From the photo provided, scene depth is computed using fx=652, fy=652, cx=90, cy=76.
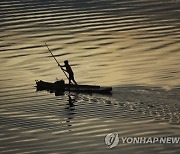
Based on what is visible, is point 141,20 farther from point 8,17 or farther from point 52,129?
point 52,129

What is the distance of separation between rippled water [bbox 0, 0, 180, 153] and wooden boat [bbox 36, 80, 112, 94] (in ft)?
1.27

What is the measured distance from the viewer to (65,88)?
30.8 meters

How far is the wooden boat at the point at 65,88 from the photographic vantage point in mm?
29250

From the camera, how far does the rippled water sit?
931 inches

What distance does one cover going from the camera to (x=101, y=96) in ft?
94.2

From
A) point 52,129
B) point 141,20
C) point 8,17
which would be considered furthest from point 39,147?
point 8,17

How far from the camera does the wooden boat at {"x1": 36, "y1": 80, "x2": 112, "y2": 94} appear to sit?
2925cm

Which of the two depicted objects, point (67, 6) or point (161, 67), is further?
point (67, 6)

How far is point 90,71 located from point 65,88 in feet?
12.1

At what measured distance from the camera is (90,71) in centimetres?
3422

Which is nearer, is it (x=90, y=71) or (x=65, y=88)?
(x=65, y=88)

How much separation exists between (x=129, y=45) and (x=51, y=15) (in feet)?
44.4

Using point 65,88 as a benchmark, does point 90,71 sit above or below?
above

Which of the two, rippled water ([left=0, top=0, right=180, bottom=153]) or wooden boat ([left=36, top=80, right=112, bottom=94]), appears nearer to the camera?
rippled water ([left=0, top=0, right=180, bottom=153])
